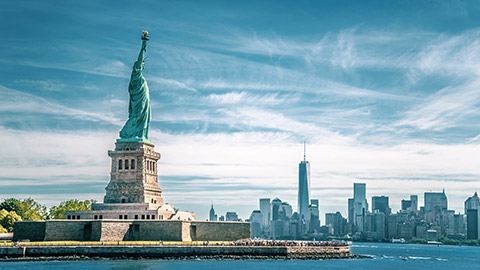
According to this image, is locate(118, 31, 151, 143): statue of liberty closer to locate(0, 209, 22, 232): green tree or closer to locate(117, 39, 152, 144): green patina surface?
locate(117, 39, 152, 144): green patina surface

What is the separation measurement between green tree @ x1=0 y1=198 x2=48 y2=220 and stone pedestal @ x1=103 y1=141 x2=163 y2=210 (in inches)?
1299

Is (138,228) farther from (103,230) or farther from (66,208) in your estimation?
(66,208)

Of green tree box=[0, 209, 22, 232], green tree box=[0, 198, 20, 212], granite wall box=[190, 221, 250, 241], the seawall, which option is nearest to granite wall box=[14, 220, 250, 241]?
granite wall box=[190, 221, 250, 241]

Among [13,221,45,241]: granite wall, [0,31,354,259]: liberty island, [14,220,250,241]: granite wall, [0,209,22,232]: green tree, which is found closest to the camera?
[0,31,354,259]: liberty island

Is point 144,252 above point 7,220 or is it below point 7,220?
below

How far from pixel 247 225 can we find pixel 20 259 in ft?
115

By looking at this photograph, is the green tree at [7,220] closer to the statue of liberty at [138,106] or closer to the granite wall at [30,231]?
the granite wall at [30,231]

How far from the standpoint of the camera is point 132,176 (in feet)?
346

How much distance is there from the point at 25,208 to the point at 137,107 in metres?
45.1

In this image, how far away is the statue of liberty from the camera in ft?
355

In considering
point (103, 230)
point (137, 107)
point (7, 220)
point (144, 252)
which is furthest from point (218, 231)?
point (7, 220)

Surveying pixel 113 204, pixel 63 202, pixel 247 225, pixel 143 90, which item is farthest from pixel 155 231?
pixel 63 202

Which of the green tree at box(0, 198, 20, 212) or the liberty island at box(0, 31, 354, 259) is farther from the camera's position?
the green tree at box(0, 198, 20, 212)

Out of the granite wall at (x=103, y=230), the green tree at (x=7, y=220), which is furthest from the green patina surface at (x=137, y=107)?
the green tree at (x=7, y=220)
